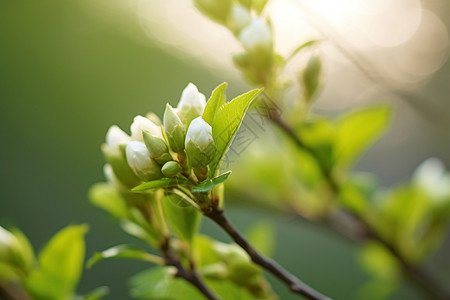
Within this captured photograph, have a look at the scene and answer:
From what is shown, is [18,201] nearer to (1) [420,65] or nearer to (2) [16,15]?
(2) [16,15]

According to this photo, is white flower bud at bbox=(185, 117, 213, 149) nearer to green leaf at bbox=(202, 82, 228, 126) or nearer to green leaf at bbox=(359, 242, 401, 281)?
green leaf at bbox=(202, 82, 228, 126)

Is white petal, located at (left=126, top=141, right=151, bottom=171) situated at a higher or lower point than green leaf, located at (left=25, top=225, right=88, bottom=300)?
higher

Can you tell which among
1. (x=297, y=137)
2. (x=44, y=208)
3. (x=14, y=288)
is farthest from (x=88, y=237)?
(x=297, y=137)

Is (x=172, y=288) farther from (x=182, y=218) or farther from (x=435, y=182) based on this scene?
(x=435, y=182)

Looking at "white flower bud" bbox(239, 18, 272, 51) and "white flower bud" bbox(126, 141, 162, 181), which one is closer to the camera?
"white flower bud" bbox(126, 141, 162, 181)

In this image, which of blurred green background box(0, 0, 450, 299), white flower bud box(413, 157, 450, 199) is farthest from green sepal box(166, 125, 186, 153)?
blurred green background box(0, 0, 450, 299)

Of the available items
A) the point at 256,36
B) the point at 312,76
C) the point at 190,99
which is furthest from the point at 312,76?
the point at 190,99

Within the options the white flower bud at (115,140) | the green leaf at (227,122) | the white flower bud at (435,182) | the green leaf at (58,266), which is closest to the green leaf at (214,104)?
the green leaf at (227,122)
